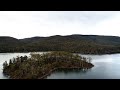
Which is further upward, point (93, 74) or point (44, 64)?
point (44, 64)

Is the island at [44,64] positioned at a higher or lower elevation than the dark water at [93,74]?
higher

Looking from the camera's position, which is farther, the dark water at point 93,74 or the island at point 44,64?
the island at point 44,64

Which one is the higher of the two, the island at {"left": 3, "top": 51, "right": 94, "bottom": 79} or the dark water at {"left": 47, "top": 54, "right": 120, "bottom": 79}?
the island at {"left": 3, "top": 51, "right": 94, "bottom": 79}

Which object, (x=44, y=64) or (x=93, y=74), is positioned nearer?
(x=93, y=74)

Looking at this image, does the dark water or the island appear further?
the island
